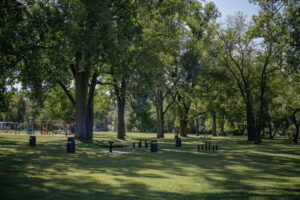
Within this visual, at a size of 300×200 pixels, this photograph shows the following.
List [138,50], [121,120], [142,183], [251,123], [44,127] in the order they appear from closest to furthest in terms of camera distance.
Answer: [142,183] < [138,50] < [121,120] < [251,123] < [44,127]

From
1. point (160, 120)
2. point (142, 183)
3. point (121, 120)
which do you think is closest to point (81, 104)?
point (121, 120)

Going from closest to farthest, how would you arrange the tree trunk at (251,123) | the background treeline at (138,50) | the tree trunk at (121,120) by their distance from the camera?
the background treeline at (138,50), the tree trunk at (251,123), the tree trunk at (121,120)

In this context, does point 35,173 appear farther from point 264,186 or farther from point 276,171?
point 276,171

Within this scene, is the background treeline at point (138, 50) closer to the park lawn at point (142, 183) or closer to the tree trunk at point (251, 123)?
the tree trunk at point (251, 123)

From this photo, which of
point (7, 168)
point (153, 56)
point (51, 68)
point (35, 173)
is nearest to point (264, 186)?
point (35, 173)

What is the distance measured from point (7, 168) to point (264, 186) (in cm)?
965

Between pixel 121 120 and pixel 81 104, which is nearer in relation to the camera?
pixel 81 104

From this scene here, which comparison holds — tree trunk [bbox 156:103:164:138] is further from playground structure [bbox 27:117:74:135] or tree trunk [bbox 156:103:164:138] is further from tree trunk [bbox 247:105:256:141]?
playground structure [bbox 27:117:74:135]

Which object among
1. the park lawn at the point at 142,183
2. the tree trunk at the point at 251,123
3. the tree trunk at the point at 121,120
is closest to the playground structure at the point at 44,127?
the tree trunk at the point at 121,120

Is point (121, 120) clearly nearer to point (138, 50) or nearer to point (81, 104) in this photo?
point (81, 104)

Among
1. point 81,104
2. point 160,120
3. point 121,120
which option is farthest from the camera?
point 160,120

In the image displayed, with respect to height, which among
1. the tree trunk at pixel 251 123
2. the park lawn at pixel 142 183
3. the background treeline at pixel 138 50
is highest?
the background treeline at pixel 138 50

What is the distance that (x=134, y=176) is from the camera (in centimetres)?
1030

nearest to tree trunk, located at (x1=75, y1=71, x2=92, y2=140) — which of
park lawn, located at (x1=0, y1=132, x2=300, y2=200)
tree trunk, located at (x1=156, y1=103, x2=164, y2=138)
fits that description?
park lawn, located at (x1=0, y1=132, x2=300, y2=200)
